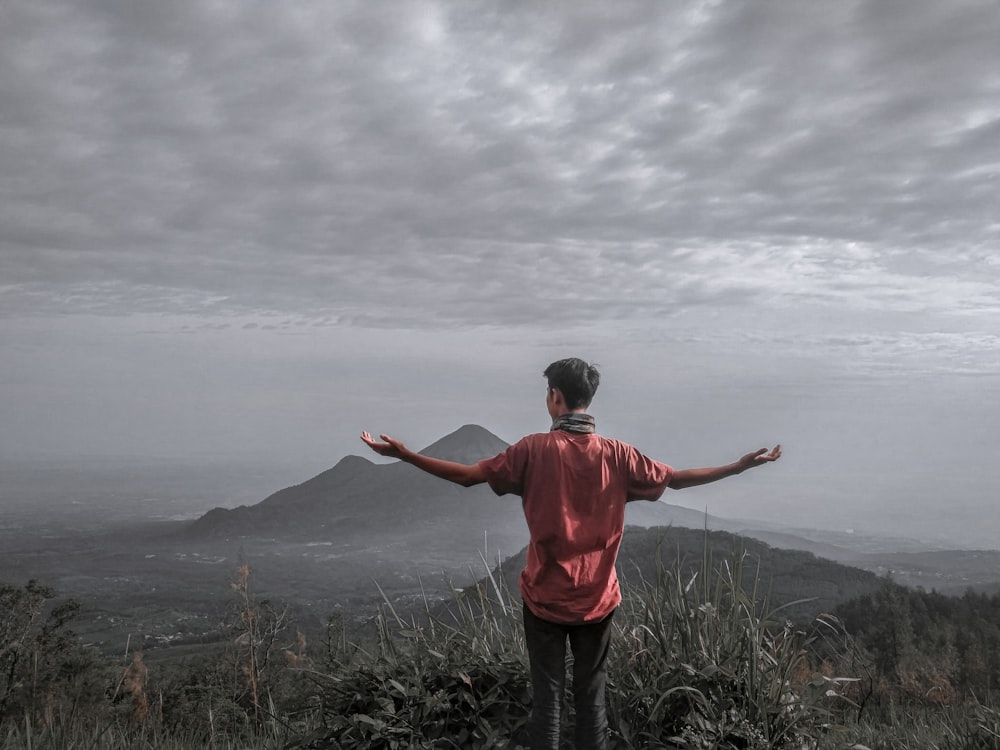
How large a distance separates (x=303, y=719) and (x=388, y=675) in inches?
31.8

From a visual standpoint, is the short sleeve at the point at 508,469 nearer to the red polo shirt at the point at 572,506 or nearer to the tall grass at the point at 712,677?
the red polo shirt at the point at 572,506

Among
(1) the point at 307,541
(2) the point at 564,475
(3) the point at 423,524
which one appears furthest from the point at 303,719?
(1) the point at 307,541

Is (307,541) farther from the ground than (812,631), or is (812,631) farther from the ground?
(812,631)

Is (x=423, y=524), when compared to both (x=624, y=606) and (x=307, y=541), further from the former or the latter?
(x=624, y=606)

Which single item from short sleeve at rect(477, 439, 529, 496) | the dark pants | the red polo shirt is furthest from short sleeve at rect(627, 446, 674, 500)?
the dark pants

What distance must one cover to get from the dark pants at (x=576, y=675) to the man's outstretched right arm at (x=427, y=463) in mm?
868

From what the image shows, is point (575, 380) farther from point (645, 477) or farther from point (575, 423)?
point (645, 477)

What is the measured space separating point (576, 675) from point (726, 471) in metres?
1.53

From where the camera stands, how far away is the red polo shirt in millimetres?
4461

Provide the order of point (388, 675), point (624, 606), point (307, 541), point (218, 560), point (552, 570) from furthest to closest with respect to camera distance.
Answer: point (307, 541) < point (218, 560) < point (624, 606) < point (388, 675) < point (552, 570)

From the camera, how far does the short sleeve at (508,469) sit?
15.0 feet

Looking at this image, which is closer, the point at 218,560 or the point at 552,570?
the point at 552,570

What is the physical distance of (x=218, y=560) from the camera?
167625 millimetres

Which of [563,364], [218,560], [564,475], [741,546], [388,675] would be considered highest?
[563,364]
